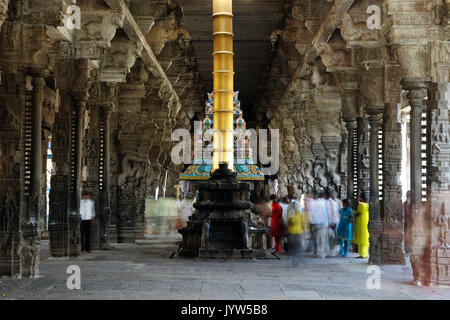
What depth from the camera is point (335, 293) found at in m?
8.70

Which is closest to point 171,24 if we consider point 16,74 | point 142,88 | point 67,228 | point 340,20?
point 142,88

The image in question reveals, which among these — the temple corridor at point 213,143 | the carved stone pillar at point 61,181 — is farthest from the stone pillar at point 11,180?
the carved stone pillar at point 61,181

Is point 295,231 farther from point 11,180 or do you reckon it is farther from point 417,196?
point 11,180

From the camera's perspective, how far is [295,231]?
11875 millimetres

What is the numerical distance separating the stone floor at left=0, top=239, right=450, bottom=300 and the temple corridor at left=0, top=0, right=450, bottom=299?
43 millimetres

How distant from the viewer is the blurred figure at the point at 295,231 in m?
11.8

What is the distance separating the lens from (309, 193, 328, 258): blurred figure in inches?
565

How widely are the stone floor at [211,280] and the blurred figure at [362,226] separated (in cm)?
47

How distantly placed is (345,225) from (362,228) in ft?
1.70

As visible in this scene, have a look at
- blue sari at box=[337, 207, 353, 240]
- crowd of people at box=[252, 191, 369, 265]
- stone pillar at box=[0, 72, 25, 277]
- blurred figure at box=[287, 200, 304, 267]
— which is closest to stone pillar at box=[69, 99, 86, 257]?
stone pillar at box=[0, 72, 25, 277]

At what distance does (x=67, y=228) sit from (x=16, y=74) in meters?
4.20

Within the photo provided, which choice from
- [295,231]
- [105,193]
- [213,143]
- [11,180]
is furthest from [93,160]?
[11,180]

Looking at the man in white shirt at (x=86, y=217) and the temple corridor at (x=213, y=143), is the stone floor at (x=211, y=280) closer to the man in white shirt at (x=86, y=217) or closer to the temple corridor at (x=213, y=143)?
the temple corridor at (x=213, y=143)

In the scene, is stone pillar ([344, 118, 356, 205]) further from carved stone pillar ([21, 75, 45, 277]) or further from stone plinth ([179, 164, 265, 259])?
carved stone pillar ([21, 75, 45, 277])
